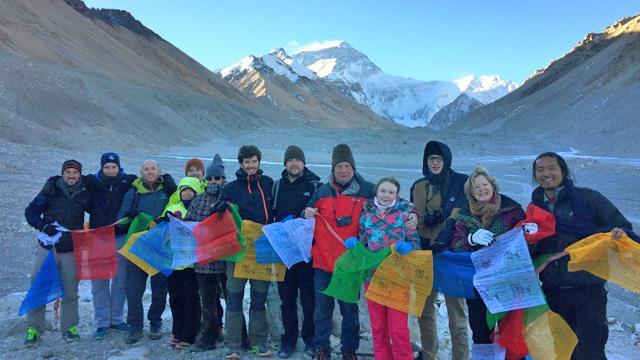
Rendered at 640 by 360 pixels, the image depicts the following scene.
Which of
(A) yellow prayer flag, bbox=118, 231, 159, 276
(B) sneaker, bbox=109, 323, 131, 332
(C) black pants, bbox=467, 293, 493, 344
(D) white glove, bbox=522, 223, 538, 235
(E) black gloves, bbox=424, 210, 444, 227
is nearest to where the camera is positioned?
(D) white glove, bbox=522, 223, 538, 235

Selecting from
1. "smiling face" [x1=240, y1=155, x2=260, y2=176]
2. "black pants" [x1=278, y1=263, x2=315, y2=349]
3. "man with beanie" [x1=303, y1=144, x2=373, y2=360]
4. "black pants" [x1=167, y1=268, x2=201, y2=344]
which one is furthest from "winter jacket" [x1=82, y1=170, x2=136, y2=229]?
"man with beanie" [x1=303, y1=144, x2=373, y2=360]

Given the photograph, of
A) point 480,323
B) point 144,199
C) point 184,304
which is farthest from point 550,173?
point 144,199

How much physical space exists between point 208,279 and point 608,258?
12.0 ft

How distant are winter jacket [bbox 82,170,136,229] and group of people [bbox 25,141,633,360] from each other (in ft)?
0.04

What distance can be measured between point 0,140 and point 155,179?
22510 mm

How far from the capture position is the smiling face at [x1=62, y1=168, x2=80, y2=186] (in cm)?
519

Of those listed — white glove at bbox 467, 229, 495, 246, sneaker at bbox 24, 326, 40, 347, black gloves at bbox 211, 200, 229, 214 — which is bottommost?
sneaker at bbox 24, 326, 40, 347

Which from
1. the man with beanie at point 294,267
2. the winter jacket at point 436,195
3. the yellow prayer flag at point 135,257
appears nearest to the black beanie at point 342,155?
the man with beanie at point 294,267

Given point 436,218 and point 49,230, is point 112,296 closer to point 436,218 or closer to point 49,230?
point 49,230

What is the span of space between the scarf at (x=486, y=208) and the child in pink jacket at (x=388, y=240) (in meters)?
0.58

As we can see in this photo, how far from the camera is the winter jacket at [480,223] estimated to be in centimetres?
401

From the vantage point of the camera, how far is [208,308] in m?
4.97

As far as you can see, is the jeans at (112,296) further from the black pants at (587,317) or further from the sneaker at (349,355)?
the black pants at (587,317)

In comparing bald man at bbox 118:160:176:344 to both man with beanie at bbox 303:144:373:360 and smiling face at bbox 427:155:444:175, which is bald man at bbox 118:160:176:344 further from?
smiling face at bbox 427:155:444:175
